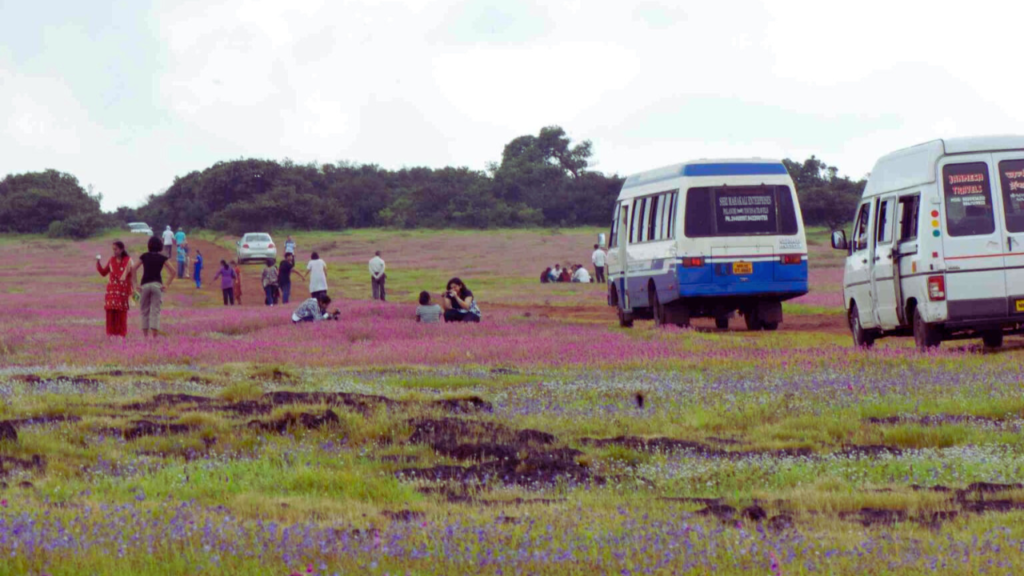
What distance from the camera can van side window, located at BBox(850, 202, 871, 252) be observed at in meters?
19.8

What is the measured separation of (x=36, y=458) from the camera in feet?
31.9

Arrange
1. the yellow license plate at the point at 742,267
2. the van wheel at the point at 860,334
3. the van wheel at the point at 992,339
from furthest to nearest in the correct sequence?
the yellow license plate at the point at 742,267, the van wheel at the point at 860,334, the van wheel at the point at 992,339

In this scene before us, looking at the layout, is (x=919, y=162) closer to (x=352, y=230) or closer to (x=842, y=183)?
(x=842, y=183)

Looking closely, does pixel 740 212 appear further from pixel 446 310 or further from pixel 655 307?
pixel 446 310

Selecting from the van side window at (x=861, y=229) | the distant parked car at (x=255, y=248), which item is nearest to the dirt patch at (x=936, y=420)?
the van side window at (x=861, y=229)

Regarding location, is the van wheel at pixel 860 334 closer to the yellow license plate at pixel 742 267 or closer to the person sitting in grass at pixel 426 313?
the yellow license plate at pixel 742 267

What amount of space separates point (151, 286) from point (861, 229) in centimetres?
1183

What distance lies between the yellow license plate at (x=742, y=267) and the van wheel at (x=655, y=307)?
198cm

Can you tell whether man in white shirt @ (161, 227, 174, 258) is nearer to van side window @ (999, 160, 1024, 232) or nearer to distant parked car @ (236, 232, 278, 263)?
distant parked car @ (236, 232, 278, 263)

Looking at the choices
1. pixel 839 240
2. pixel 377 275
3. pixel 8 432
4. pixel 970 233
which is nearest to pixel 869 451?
pixel 8 432

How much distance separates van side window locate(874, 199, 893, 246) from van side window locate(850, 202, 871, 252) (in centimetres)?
71

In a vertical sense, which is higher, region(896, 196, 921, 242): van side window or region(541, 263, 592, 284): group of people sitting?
region(896, 196, 921, 242): van side window

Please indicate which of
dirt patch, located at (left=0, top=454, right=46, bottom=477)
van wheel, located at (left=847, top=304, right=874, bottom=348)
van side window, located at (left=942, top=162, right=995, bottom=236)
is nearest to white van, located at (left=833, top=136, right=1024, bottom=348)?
van side window, located at (left=942, top=162, right=995, bottom=236)

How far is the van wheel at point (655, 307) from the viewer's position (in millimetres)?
27125
